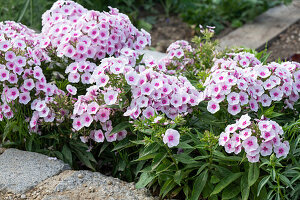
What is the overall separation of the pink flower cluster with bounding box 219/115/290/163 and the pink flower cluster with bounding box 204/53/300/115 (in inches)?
7.8

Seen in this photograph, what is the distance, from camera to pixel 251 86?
263 cm

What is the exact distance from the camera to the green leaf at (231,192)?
245cm

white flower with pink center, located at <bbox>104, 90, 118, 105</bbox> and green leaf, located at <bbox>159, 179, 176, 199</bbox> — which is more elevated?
white flower with pink center, located at <bbox>104, 90, 118, 105</bbox>

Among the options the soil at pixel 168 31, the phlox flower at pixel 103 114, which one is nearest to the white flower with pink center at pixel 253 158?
the phlox flower at pixel 103 114

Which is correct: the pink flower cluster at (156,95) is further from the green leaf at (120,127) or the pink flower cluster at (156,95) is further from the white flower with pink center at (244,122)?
the white flower with pink center at (244,122)

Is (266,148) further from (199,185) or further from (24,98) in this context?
(24,98)

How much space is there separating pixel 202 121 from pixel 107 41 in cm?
84

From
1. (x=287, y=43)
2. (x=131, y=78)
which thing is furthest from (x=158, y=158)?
(x=287, y=43)

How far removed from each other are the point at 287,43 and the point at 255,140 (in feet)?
10.7

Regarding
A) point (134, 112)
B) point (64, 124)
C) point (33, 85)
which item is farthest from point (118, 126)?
point (33, 85)

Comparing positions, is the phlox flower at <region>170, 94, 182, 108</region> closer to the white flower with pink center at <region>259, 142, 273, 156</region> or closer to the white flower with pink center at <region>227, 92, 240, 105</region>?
the white flower with pink center at <region>227, 92, 240, 105</region>

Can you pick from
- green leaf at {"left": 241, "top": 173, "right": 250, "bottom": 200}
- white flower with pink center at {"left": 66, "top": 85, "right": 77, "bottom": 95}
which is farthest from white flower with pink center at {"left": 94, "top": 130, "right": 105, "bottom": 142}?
green leaf at {"left": 241, "top": 173, "right": 250, "bottom": 200}

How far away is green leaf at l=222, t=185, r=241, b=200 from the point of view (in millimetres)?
2449

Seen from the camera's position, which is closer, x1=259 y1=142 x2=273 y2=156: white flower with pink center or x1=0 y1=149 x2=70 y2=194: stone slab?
x1=259 y1=142 x2=273 y2=156: white flower with pink center
